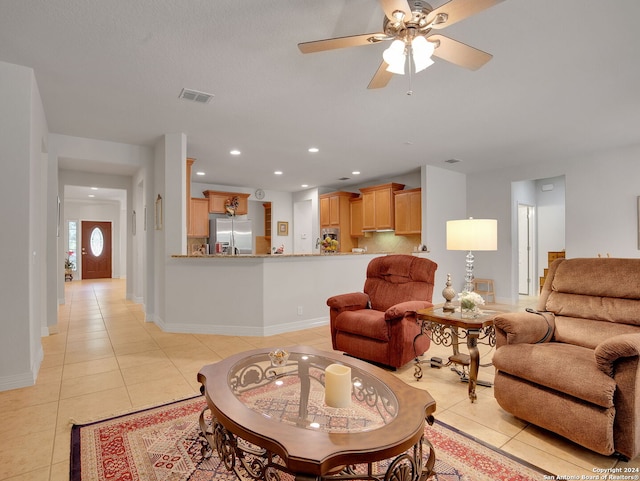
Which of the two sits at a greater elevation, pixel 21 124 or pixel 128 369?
pixel 21 124

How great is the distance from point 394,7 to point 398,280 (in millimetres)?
2504

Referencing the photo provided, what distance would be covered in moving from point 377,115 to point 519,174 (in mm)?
3961

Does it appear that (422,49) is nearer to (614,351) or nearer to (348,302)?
(614,351)

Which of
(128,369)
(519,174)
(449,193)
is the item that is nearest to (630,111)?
(519,174)

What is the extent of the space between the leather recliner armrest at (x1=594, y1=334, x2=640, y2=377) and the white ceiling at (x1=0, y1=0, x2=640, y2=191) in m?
2.01

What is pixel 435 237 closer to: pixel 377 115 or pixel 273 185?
pixel 377 115

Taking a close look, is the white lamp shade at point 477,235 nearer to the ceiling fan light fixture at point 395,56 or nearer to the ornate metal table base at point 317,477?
the ceiling fan light fixture at point 395,56

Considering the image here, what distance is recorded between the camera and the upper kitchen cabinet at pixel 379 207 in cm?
693

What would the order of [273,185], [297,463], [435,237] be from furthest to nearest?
1. [273,185]
2. [435,237]
3. [297,463]

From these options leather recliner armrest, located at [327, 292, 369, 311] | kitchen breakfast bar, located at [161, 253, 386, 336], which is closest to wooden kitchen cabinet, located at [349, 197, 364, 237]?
kitchen breakfast bar, located at [161, 253, 386, 336]

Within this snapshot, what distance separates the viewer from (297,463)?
1.13 meters

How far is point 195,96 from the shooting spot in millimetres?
3365

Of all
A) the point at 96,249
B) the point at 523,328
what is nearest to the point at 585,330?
the point at 523,328

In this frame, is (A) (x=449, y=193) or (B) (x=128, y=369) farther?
(A) (x=449, y=193)
